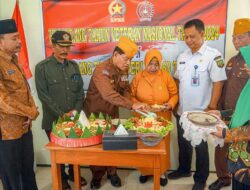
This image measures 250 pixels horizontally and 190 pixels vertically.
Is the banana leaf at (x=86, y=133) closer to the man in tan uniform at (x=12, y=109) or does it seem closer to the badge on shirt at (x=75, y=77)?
the man in tan uniform at (x=12, y=109)

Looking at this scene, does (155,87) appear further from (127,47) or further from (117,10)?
(117,10)

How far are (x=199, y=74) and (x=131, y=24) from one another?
34.8 inches

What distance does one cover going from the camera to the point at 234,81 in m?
2.45

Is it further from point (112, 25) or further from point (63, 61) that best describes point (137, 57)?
point (63, 61)

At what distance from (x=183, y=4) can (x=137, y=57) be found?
698 millimetres

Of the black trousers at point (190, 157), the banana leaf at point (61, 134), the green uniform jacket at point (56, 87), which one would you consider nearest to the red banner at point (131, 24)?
the green uniform jacket at point (56, 87)

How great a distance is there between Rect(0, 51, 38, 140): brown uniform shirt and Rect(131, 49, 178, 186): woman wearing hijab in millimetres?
1013

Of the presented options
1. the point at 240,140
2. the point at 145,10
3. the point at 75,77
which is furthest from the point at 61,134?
the point at 145,10

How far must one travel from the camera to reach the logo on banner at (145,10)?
2.82m

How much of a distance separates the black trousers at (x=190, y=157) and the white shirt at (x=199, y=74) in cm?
28

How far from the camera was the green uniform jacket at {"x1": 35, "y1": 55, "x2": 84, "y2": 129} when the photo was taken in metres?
2.49

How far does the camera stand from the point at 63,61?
2.59m

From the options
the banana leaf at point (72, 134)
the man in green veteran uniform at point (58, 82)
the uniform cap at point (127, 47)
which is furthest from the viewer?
the man in green veteran uniform at point (58, 82)

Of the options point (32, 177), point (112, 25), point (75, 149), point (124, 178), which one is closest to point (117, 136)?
point (75, 149)
